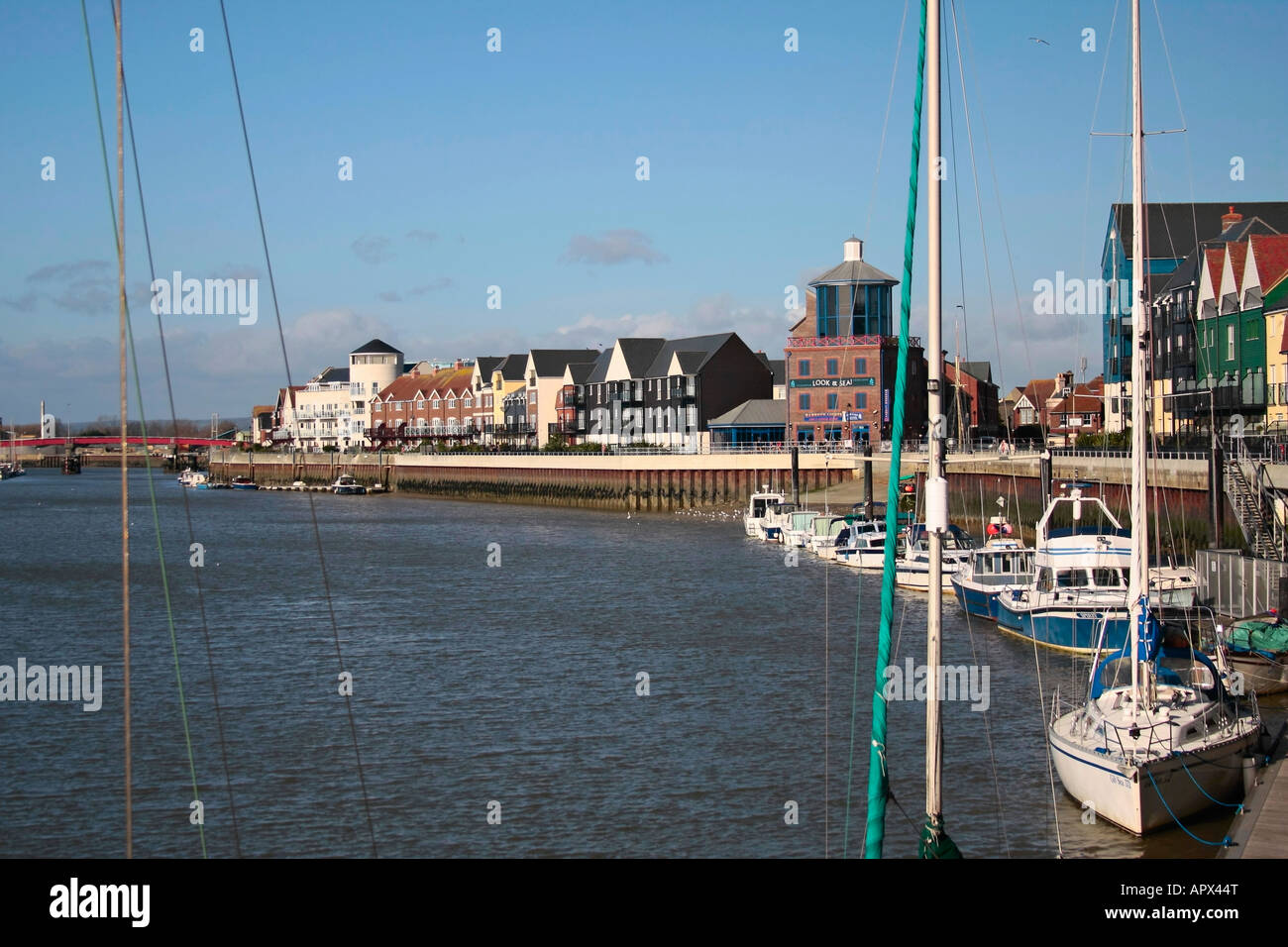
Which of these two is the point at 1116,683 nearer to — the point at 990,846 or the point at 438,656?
the point at 990,846

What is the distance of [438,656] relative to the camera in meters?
32.7

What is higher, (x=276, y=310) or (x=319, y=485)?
(x=276, y=310)

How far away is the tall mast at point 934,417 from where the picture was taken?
11.5 meters

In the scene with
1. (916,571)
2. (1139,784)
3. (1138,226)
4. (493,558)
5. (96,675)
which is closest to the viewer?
(1139,784)

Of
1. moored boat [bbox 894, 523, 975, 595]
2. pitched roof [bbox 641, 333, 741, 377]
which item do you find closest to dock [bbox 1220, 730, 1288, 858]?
moored boat [bbox 894, 523, 975, 595]

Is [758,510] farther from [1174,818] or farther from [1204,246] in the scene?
[1174,818]

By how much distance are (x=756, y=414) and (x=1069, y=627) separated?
75530mm

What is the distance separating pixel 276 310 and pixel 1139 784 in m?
12.8

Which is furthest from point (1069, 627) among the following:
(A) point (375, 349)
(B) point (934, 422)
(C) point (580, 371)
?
(A) point (375, 349)

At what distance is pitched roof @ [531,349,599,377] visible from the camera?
5428 inches

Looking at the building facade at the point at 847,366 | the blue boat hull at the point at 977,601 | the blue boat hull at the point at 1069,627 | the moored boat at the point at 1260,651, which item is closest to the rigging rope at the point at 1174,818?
the moored boat at the point at 1260,651

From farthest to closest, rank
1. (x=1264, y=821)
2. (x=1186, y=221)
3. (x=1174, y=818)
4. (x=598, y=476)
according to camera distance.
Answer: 1. (x=598, y=476)
2. (x=1186, y=221)
3. (x=1174, y=818)
4. (x=1264, y=821)

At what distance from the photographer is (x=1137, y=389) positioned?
20.8 metres

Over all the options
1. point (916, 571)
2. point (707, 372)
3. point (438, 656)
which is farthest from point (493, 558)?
point (707, 372)
